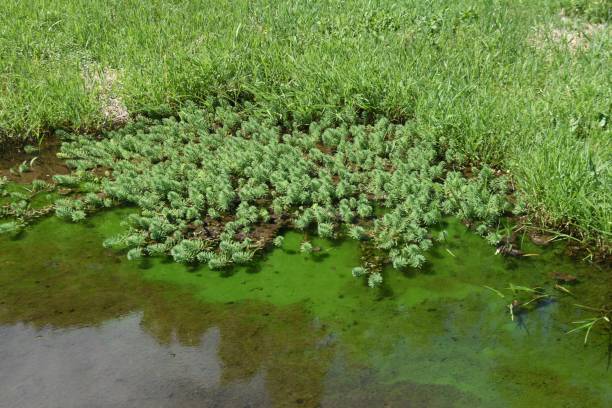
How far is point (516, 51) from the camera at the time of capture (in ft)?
25.7

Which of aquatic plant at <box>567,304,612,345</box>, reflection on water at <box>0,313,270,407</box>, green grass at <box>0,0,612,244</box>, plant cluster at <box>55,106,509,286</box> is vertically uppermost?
green grass at <box>0,0,612,244</box>

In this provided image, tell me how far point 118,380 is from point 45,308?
1.11 metres

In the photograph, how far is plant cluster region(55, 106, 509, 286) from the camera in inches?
213

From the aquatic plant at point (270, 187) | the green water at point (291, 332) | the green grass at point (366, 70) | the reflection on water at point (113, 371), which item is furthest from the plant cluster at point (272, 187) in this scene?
the reflection on water at point (113, 371)

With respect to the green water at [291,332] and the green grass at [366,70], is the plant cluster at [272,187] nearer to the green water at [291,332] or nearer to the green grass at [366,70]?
the green water at [291,332]

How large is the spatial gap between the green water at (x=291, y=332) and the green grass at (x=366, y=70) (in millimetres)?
1033

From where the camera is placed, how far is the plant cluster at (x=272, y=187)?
17.7 feet

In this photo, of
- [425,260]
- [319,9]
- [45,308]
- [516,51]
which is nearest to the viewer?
[45,308]

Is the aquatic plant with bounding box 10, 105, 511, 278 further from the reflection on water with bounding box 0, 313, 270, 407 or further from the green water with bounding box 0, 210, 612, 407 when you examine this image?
the reflection on water with bounding box 0, 313, 270, 407

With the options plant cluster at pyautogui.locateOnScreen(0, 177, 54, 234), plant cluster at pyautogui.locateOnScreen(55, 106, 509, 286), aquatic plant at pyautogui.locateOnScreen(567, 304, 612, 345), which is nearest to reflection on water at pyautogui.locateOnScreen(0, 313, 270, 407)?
plant cluster at pyautogui.locateOnScreen(55, 106, 509, 286)

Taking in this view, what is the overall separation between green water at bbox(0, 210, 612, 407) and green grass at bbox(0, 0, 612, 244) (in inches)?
40.7

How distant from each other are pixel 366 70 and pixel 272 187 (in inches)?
76.3

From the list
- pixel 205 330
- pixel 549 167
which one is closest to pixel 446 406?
pixel 205 330

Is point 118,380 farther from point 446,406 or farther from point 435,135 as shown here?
point 435,135
